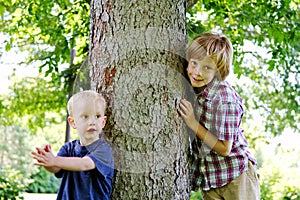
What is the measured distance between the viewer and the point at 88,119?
7.49ft

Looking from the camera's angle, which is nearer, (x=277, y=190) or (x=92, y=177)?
(x=92, y=177)

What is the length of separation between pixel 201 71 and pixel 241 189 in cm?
68

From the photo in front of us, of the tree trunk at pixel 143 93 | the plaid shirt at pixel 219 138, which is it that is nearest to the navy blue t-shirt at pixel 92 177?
the tree trunk at pixel 143 93

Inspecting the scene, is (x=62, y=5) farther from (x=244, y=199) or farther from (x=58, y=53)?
(x=244, y=199)

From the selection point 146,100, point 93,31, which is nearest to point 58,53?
point 93,31

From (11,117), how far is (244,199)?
679cm

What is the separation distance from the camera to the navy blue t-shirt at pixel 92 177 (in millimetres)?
2238

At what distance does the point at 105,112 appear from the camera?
2443 millimetres

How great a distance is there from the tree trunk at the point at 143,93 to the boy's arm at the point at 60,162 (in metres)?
0.25

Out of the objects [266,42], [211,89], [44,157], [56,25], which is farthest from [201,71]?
[266,42]

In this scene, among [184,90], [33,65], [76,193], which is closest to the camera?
[76,193]

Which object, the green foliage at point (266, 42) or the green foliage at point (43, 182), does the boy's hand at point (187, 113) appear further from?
the green foliage at point (43, 182)

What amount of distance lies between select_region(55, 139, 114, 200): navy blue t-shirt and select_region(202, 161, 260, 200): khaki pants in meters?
0.63

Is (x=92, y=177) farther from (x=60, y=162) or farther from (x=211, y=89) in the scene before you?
(x=211, y=89)
